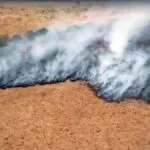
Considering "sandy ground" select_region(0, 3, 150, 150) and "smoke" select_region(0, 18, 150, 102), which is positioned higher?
"smoke" select_region(0, 18, 150, 102)

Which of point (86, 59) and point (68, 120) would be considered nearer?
point (68, 120)

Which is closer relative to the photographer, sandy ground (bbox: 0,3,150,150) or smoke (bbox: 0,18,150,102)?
sandy ground (bbox: 0,3,150,150)

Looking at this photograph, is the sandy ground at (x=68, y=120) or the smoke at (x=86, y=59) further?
the smoke at (x=86, y=59)

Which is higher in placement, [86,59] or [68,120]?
[86,59]

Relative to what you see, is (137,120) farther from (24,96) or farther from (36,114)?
(24,96)

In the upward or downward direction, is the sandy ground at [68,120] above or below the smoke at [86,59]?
below
